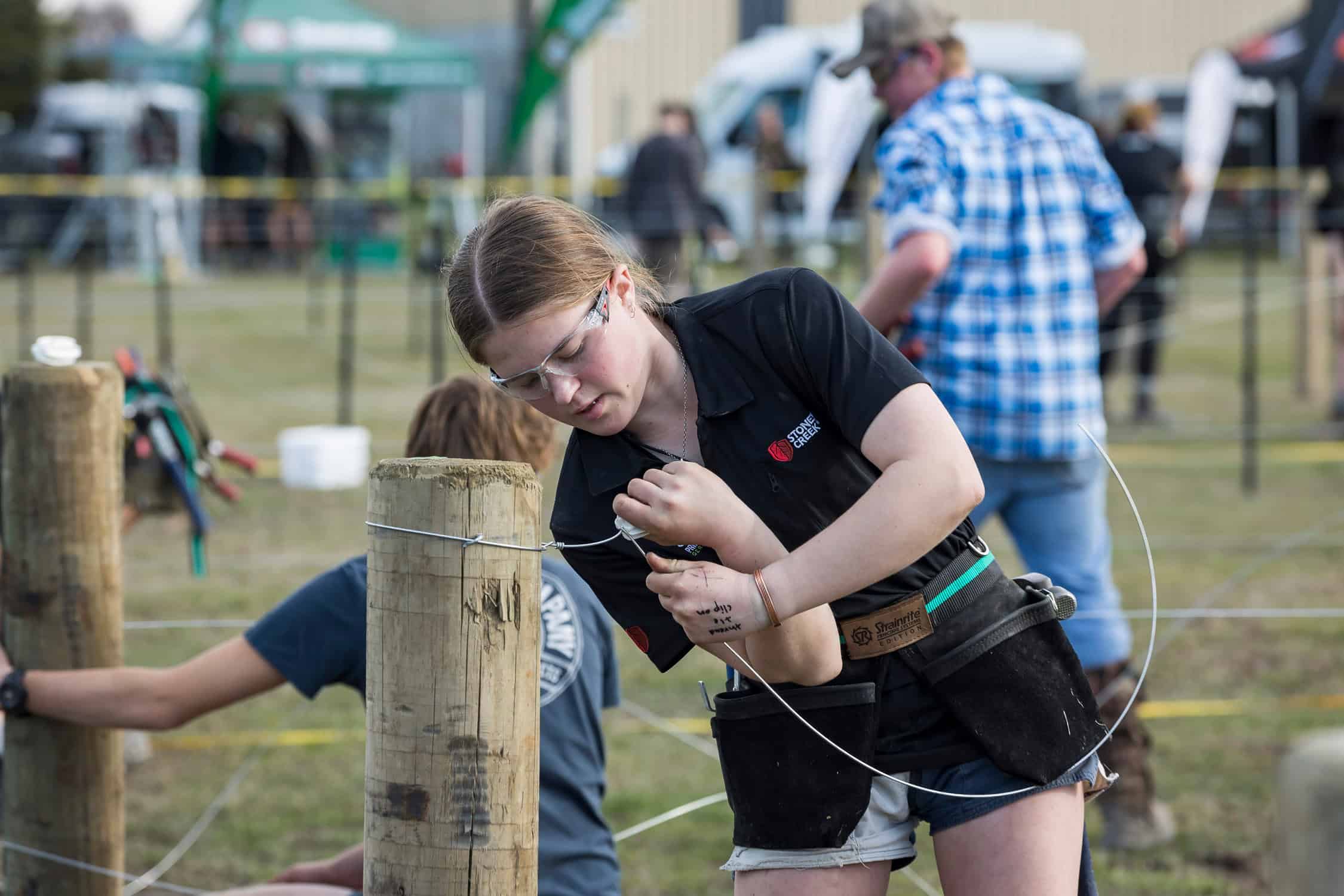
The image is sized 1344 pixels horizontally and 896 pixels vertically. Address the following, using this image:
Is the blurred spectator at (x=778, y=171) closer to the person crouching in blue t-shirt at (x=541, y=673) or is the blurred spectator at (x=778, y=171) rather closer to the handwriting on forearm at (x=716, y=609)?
the person crouching in blue t-shirt at (x=541, y=673)

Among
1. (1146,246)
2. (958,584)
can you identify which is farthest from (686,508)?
(1146,246)

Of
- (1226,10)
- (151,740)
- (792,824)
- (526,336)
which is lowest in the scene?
(151,740)

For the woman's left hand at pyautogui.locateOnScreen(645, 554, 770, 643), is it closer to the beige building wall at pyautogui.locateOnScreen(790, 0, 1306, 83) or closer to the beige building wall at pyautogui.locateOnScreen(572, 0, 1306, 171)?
the beige building wall at pyautogui.locateOnScreen(572, 0, 1306, 171)

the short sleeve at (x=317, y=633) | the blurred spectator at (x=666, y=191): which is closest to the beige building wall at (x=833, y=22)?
the blurred spectator at (x=666, y=191)

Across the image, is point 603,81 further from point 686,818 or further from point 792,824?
point 792,824

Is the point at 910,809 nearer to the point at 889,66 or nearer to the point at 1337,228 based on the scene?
the point at 889,66

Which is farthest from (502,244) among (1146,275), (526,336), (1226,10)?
(1226,10)

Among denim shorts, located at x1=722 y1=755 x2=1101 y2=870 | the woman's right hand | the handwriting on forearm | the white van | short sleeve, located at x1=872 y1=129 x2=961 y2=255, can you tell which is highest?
the white van

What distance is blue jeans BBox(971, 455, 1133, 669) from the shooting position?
3.49 m

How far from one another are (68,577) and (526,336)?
4.32 feet

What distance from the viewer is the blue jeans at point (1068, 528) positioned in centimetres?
349

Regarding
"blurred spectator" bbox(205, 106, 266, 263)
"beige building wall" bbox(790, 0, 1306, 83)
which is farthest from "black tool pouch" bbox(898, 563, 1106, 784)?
"beige building wall" bbox(790, 0, 1306, 83)

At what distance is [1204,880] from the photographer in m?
3.47

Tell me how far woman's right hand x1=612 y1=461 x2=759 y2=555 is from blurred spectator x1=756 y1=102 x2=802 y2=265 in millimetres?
13729
